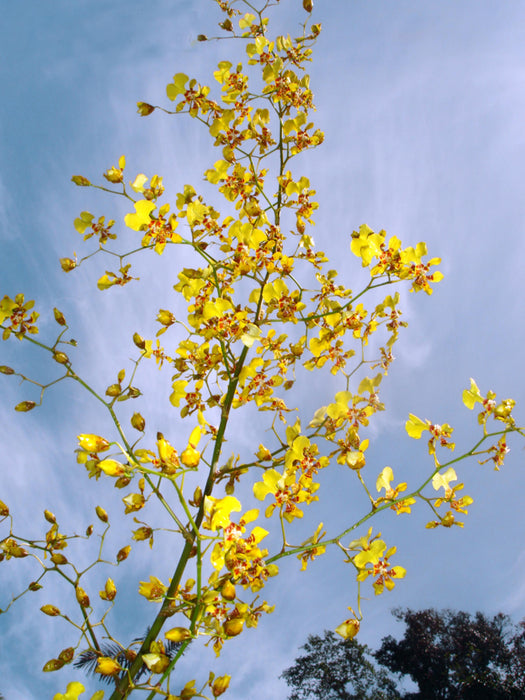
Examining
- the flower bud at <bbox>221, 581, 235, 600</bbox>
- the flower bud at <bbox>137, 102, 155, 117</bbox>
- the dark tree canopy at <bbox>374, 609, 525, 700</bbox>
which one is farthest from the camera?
the dark tree canopy at <bbox>374, 609, 525, 700</bbox>

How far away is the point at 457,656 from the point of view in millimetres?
14133

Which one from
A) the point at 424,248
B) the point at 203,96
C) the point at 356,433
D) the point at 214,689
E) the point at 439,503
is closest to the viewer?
the point at 214,689

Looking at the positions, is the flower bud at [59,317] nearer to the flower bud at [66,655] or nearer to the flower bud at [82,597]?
the flower bud at [82,597]

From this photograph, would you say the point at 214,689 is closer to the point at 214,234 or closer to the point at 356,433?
the point at 356,433

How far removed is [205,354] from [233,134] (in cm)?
87

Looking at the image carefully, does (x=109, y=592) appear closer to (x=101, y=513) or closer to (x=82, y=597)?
(x=82, y=597)

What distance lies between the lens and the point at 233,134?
1.78 metres

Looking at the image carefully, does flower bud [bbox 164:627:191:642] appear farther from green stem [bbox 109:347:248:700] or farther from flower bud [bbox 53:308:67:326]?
flower bud [bbox 53:308:67:326]

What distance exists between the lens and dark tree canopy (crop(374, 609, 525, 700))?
13.0m

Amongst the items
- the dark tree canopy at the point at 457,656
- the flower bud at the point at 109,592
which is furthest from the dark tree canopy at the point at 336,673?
the flower bud at the point at 109,592

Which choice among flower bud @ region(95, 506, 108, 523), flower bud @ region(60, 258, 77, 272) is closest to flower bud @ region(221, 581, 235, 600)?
flower bud @ region(95, 506, 108, 523)

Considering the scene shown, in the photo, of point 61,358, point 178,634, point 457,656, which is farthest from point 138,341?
point 457,656

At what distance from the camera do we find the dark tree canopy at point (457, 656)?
13.0 meters

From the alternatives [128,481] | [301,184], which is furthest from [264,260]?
[128,481]
